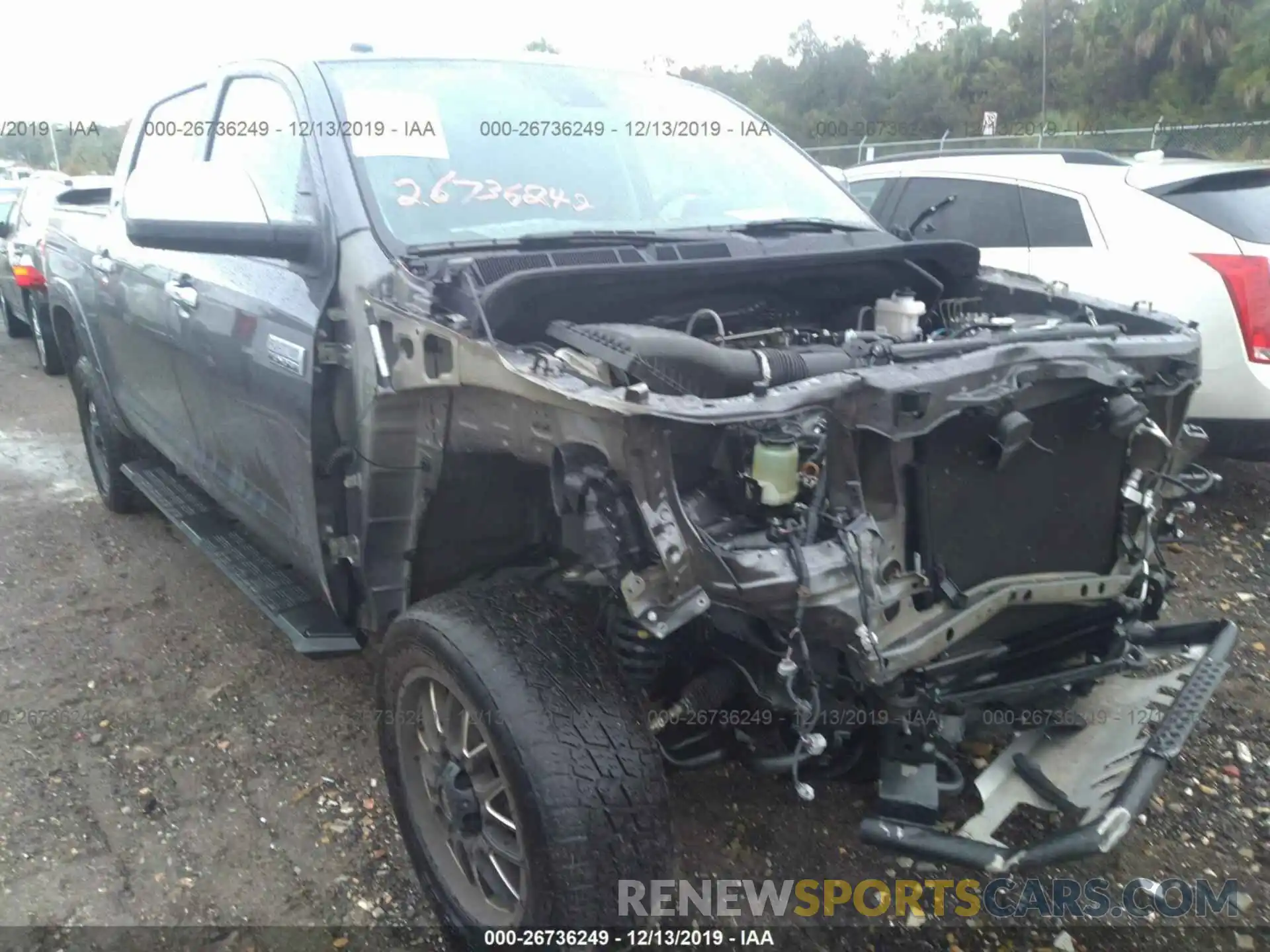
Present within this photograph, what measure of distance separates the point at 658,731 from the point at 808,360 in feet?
3.17

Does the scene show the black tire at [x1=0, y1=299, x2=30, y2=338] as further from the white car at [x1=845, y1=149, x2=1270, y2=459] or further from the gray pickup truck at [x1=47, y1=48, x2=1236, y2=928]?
the white car at [x1=845, y1=149, x2=1270, y2=459]

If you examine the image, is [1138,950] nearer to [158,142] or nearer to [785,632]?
[785,632]

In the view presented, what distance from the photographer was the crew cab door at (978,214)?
5.90 m

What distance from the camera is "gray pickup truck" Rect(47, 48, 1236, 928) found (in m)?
2.09

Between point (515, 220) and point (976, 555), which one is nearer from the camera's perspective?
point (976, 555)

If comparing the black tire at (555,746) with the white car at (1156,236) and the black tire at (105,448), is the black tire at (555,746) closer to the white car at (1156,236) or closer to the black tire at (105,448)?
the white car at (1156,236)

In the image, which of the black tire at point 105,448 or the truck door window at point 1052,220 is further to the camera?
the truck door window at point 1052,220

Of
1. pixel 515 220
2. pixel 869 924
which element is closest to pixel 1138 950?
pixel 869 924

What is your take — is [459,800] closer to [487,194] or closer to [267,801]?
[267,801]

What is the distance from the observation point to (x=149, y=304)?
13.5 ft

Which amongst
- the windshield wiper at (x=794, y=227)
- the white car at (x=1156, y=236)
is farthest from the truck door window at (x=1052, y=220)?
the windshield wiper at (x=794, y=227)

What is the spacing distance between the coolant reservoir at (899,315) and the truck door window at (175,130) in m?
2.58

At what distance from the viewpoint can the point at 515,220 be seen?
2.98 m

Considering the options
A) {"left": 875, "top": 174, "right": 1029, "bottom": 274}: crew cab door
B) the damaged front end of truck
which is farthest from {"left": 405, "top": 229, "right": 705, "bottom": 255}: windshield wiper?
{"left": 875, "top": 174, "right": 1029, "bottom": 274}: crew cab door
